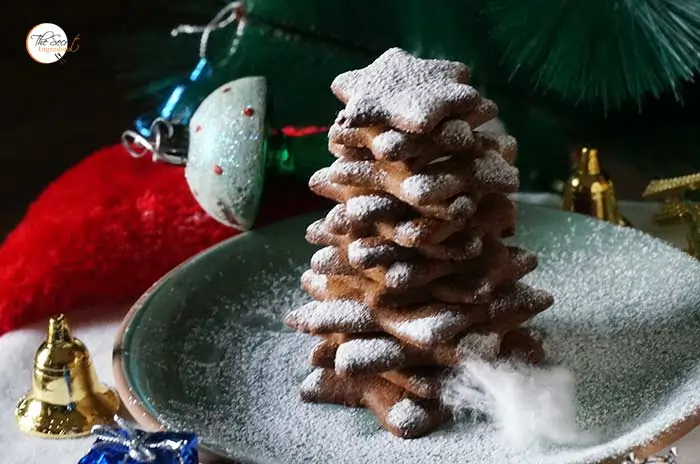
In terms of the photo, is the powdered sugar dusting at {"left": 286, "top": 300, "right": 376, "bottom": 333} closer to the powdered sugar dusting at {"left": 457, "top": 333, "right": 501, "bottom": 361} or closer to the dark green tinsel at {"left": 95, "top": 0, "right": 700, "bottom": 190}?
the powdered sugar dusting at {"left": 457, "top": 333, "right": 501, "bottom": 361}

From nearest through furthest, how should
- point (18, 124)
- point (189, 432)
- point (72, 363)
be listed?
point (189, 432) → point (72, 363) → point (18, 124)

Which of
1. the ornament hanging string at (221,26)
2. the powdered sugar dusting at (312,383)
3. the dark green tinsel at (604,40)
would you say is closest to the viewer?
the powdered sugar dusting at (312,383)

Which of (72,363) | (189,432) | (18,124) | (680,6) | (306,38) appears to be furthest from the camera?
(18,124)

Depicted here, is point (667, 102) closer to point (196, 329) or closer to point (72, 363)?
point (196, 329)

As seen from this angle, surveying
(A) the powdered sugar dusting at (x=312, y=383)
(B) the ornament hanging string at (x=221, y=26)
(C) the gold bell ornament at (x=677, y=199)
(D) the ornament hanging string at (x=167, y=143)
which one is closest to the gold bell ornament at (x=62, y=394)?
(A) the powdered sugar dusting at (x=312, y=383)

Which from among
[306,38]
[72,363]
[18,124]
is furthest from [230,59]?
[72,363]

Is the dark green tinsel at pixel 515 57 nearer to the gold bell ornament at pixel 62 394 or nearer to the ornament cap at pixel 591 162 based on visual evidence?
the ornament cap at pixel 591 162
